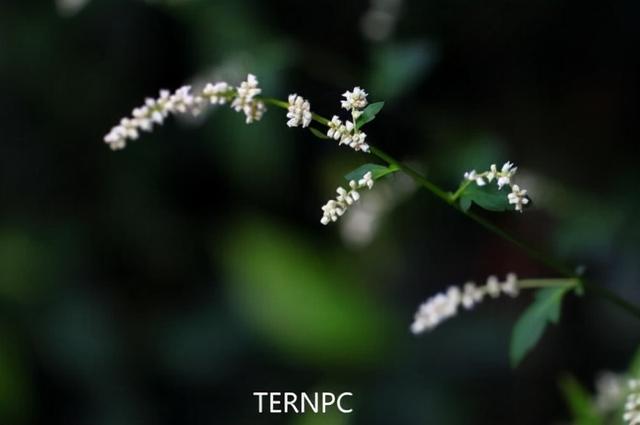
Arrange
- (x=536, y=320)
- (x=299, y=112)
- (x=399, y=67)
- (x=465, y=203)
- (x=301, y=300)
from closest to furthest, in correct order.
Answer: (x=299, y=112)
(x=465, y=203)
(x=536, y=320)
(x=399, y=67)
(x=301, y=300)

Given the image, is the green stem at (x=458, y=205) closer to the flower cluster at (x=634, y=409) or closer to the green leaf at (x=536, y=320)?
the green leaf at (x=536, y=320)

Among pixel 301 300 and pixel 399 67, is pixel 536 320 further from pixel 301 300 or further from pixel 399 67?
pixel 301 300

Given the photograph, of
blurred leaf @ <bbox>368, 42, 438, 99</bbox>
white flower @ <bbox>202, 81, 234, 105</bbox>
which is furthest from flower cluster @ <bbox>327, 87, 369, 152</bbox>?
blurred leaf @ <bbox>368, 42, 438, 99</bbox>

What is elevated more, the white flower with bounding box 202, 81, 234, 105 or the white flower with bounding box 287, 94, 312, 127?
A: the white flower with bounding box 202, 81, 234, 105

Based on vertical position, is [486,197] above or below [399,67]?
below

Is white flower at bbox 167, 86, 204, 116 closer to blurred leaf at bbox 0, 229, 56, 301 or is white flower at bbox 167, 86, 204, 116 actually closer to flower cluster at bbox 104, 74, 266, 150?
flower cluster at bbox 104, 74, 266, 150

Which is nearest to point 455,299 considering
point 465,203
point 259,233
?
point 465,203
